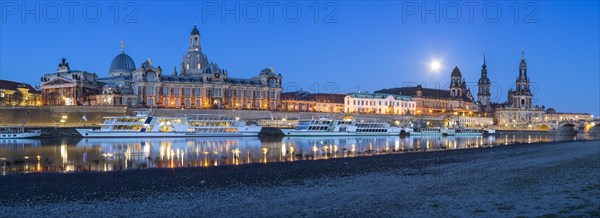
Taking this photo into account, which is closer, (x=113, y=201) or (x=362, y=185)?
(x=113, y=201)

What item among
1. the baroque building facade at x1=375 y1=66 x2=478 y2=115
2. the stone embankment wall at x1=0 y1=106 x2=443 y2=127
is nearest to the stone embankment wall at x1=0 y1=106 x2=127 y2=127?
the stone embankment wall at x1=0 y1=106 x2=443 y2=127

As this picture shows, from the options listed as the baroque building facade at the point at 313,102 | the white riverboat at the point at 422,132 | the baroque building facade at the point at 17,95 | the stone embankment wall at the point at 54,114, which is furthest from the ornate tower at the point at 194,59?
the white riverboat at the point at 422,132

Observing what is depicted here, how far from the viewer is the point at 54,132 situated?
72.9 m

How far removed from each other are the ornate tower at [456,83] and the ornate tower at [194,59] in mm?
84721

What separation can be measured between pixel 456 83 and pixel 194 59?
293ft

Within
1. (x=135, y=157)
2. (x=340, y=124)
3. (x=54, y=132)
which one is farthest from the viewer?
(x=340, y=124)

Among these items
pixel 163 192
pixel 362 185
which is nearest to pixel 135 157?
pixel 163 192

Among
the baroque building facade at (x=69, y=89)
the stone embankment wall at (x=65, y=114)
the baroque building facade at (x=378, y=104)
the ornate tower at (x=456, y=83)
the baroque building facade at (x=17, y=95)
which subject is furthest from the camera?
the ornate tower at (x=456, y=83)

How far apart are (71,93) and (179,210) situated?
99507mm

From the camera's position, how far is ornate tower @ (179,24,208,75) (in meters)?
123

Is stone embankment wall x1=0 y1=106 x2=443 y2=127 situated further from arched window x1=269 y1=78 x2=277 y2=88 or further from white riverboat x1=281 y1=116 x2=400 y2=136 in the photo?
white riverboat x1=281 y1=116 x2=400 y2=136

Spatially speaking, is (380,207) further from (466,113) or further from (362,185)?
(466,113)

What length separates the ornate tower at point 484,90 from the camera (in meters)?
178

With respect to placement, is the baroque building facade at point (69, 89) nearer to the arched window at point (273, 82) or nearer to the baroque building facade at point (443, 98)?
the arched window at point (273, 82)
